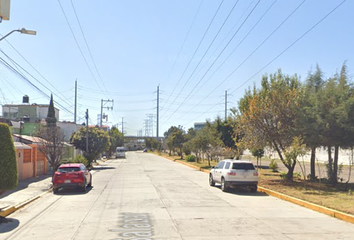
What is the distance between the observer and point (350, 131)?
57.4ft

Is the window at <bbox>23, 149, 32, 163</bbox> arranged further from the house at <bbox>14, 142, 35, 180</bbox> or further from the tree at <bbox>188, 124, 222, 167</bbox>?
the tree at <bbox>188, 124, 222, 167</bbox>

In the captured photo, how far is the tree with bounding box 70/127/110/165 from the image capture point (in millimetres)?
41656

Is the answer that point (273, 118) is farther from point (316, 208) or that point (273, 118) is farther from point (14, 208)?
point (14, 208)

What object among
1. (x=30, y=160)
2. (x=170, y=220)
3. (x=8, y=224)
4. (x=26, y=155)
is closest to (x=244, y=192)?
(x=170, y=220)

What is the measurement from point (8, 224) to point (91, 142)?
3284 cm

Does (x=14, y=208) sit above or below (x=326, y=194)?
below

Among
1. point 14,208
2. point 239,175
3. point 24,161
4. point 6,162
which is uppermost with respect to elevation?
point 6,162

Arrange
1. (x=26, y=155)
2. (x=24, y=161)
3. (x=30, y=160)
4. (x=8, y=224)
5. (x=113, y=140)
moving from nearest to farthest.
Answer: (x=8, y=224)
(x=24, y=161)
(x=26, y=155)
(x=30, y=160)
(x=113, y=140)

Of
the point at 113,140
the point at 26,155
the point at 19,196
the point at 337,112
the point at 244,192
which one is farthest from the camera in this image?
the point at 113,140

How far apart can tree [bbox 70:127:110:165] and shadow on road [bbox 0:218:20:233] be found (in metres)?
29.7

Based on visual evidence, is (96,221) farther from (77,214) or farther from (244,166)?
(244,166)

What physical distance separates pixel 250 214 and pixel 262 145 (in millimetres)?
10712

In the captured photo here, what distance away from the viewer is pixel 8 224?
1049cm

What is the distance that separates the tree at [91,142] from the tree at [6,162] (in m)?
29.3
